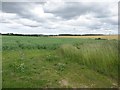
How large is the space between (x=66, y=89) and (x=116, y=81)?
2.02m

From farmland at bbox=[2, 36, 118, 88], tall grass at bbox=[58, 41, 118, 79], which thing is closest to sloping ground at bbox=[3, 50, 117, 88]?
farmland at bbox=[2, 36, 118, 88]

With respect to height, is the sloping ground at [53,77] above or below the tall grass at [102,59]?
below

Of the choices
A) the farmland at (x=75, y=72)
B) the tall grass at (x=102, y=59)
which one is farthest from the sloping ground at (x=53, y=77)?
the tall grass at (x=102, y=59)

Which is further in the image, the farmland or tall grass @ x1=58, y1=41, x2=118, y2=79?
tall grass @ x1=58, y1=41, x2=118, y2=79

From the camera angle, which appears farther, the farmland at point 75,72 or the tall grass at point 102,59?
the tall grass at point 102,59

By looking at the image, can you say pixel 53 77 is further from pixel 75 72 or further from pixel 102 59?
pixel 102 59

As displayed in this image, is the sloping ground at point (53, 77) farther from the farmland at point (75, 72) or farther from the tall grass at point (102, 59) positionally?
the tall grass at point (102, 59)

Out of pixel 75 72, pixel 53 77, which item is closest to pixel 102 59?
pixel 75 72

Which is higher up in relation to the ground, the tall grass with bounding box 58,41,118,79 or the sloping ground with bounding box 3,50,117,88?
the tall grass with bounding box 58,41,118,79

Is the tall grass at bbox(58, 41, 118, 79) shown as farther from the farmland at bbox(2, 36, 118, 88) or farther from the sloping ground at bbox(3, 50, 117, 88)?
the sloping ground at bbox(3, 50, 117, 88)

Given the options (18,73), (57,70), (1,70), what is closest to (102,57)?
(57,70)

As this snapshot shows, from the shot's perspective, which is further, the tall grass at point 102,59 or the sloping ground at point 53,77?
the tall grass at point 102,59

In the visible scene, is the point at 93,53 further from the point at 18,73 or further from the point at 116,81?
the point at 18,73

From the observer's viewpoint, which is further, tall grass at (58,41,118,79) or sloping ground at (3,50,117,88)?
tall grass at (58,41,118,79)
